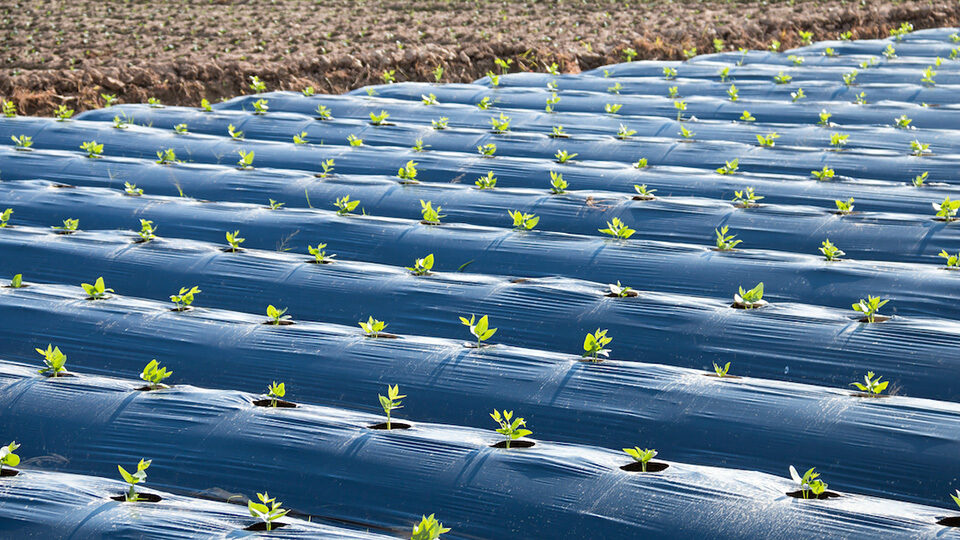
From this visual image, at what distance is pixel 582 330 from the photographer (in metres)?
3.22

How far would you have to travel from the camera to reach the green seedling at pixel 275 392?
276cm

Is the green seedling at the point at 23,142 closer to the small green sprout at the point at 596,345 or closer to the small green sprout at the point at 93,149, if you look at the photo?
the small green sprout at the point at 93,149

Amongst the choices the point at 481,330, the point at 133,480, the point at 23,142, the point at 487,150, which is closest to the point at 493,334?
the point at 481,330

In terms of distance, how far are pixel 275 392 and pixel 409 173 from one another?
7.79 feet

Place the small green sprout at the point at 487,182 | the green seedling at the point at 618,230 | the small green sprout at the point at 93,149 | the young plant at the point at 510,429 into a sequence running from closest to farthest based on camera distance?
the young plant at the point at 510,429 → the green seedling at the point at 618,230 → the small green sprout at the point at 487,182 → the small green sprout at the point at 93,149

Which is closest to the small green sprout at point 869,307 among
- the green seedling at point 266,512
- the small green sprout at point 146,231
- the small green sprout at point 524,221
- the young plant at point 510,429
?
the young plant at point 510,429

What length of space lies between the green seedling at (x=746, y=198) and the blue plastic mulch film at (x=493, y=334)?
0.6 inches

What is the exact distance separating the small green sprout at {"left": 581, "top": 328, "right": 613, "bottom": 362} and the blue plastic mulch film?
40 millimetres

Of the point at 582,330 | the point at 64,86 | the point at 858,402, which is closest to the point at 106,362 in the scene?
the point at 582,330

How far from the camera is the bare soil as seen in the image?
9719 mm

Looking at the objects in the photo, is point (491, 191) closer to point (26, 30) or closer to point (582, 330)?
point (582, 330)

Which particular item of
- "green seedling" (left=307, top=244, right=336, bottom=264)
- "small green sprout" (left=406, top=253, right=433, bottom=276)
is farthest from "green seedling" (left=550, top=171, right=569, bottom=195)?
"green seedling" (left=307, top=244, right=336, bottom=264)

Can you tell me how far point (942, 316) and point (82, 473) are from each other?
294cm

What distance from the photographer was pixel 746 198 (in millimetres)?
4570
